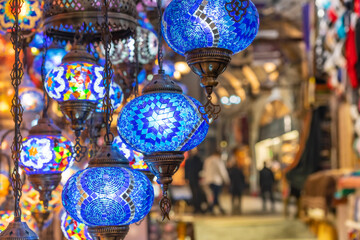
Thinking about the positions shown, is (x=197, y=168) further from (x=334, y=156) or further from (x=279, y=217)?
(x=334, y=156)

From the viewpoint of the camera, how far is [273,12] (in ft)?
50.2

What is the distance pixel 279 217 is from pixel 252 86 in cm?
1092

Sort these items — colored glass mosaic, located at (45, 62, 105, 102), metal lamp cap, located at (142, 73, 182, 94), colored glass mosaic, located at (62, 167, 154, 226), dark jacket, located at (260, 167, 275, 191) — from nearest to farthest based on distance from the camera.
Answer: colored glass mosaic, located at (62, 167, 154, 226) → metal lamp cap, located at (142, 73, 182, 94) → colored glass mosaic, located at (45, 62, 105, 102) → dark jacket, located at (260, 167, 275, 191)

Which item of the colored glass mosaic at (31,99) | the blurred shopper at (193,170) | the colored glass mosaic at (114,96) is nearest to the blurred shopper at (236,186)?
the blurred shopper at (193,170)

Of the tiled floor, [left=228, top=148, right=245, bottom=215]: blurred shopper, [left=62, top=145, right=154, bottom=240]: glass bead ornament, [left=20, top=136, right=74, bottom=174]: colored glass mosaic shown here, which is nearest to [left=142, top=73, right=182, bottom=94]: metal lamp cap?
[left=62, top=145, right=154, bottom=240]: glass bead ornament

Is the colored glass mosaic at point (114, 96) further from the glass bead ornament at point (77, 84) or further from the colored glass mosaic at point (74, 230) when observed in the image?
the colored glass mosaic at point (74, 230)

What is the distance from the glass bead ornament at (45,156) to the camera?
9.78 feet

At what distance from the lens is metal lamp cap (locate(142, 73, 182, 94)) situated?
2416mm

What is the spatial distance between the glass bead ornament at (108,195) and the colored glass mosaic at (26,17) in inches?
49.4

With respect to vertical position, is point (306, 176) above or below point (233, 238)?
above

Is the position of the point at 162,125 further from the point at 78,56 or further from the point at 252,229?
the point at 252,229

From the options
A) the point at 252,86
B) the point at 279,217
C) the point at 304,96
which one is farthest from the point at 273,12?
the point at 252,86

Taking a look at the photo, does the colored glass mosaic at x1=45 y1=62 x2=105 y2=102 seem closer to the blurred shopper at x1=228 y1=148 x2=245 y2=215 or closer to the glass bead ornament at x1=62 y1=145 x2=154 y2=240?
the glass bead ornament at x1=62 y1=145 x2=154 y2=240

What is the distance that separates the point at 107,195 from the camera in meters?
2.27
